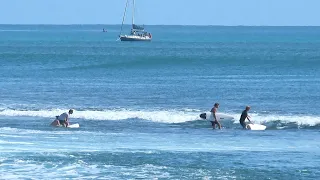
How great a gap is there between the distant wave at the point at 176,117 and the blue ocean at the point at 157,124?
39mm

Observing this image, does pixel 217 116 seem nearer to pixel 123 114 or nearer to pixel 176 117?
pixel 176 117

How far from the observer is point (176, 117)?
116 feet

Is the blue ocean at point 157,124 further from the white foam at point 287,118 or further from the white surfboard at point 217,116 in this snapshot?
the white surfboard at point 217,116

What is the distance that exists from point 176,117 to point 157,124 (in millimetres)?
2028

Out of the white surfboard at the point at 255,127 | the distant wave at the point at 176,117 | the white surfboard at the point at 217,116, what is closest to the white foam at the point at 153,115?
the distant wave at the point at 176,117

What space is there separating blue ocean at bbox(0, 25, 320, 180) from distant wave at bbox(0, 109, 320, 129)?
0.13 ft

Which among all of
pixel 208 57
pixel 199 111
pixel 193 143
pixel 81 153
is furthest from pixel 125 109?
pixel 208 57

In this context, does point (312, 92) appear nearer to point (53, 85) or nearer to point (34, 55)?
point (53, 85)

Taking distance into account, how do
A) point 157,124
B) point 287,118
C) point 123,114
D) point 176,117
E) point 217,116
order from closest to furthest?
point 157,124
point 217,116
point 287,118
point 176,117
point 123,114

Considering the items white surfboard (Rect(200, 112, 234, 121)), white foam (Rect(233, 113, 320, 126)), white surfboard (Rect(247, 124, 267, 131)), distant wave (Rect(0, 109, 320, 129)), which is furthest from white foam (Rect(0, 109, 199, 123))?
white surfboard (Rect(247, 124, 267, 131))

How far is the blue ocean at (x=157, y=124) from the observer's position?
905 inches

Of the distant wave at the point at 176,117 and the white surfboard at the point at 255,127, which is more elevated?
the distant wave at the point at 176,117

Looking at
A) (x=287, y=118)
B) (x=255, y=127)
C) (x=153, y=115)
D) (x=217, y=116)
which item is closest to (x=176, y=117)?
(x=153, y=115)

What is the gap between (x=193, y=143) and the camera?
90.1ft
